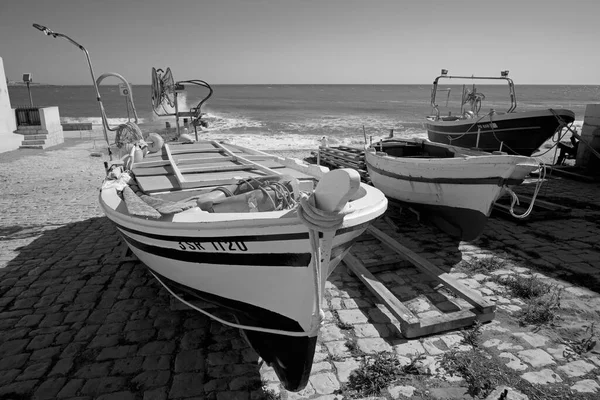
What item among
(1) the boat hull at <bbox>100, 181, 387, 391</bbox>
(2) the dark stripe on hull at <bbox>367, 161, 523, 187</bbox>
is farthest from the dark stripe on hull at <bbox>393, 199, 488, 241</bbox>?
(1) the boat hull at <bbox>100, 181, 387, 391</bbox>

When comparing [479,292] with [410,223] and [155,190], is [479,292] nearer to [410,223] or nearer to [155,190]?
[410,223]

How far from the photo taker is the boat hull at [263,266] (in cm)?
279

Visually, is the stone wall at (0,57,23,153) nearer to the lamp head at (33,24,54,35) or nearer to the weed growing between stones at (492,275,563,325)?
the lamp head at (33,24,54,35)

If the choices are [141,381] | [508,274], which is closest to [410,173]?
[508,274]

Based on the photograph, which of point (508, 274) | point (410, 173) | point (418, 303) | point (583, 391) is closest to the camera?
point (583, 391)

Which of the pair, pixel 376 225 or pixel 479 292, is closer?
pixel 479 292

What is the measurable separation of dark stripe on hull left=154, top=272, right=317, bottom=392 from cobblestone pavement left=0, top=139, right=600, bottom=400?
261mm

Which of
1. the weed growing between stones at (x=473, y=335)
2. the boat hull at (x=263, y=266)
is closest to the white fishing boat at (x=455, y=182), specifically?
the weed growing between stones at (x=473, y=335)

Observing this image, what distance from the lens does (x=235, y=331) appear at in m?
4.07

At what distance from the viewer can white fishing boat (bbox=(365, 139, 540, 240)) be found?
18.0ft

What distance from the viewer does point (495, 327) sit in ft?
13.5

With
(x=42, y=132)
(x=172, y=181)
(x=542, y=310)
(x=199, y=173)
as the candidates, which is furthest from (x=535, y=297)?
(x=42, y=132)

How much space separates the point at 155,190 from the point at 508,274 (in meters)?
5.11

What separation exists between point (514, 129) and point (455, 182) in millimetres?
6372
